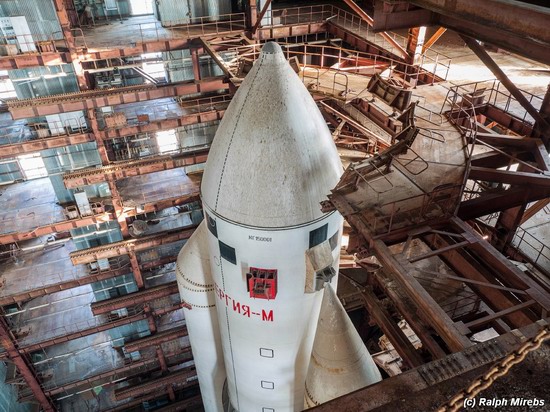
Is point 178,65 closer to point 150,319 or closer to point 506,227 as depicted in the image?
point 150,319

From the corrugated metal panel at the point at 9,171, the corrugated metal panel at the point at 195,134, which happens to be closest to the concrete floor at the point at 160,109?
the corrugated metal panel at the point at 195,134

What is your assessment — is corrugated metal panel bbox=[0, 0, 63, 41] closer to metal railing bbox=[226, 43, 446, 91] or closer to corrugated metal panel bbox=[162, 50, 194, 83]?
corrugated metal panel bbox=[162, 50, 194, 83]

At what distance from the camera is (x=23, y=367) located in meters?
28.2

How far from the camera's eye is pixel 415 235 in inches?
485

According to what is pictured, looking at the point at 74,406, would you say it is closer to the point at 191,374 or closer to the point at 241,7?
the point at 191,374

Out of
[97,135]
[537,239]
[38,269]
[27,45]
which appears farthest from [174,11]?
[537,239]

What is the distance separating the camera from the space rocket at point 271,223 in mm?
11500

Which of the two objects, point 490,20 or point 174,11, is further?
point 174,11

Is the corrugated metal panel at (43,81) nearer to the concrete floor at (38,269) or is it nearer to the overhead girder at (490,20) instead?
the concrete floor at (38,269)

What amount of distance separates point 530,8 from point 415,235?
6.31 metres

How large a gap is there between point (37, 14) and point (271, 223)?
19480 mm

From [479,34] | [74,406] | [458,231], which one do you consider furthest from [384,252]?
[74,406]

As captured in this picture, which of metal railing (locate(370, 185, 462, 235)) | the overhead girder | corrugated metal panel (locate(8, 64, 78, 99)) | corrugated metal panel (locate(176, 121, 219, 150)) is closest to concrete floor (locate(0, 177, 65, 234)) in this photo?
corrugated metal panel (locate(8, 64, 78, 99))

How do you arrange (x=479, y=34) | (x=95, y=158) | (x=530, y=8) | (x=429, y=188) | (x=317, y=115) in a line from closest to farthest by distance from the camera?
(x=530, y=8), (x=479, y=34), (x=317, y=115), (x=429, y=188), (x=95, y=158)
